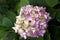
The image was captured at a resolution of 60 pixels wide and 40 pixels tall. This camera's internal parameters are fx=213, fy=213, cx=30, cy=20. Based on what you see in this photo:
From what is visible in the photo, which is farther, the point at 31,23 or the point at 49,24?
the point at 49,24

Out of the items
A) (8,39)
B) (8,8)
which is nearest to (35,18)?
(8,39)

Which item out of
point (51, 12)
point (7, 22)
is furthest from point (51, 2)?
point (7, 22)

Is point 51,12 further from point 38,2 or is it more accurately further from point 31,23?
point 31,23

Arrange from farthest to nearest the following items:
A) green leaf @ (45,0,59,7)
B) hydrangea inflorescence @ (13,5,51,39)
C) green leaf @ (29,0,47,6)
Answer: green leaf @ (45,0,59,7)
green leaf @ (29,0,47,6)
hydrangea inflorescence @ (13,5,51,39)

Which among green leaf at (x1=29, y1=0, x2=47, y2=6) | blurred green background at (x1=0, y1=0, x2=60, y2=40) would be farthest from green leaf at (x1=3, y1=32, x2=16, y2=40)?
green leaf at (x1=29, y1=0, x2=47, y2=6)

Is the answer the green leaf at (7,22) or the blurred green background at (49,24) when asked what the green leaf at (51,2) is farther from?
the green leaf at (7,22)

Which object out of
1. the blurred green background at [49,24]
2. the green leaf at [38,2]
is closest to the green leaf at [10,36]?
the blurred green background at [49,24]

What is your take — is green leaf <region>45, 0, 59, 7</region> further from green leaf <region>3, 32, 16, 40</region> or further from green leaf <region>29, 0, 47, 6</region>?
green leaf <region>3, 32, 16, 40</region>

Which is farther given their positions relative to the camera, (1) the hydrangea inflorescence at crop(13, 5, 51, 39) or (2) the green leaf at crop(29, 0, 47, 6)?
(2) the green leaf at crop(29, 0, 47, 6)

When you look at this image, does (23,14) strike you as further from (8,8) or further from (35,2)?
(8,8)
